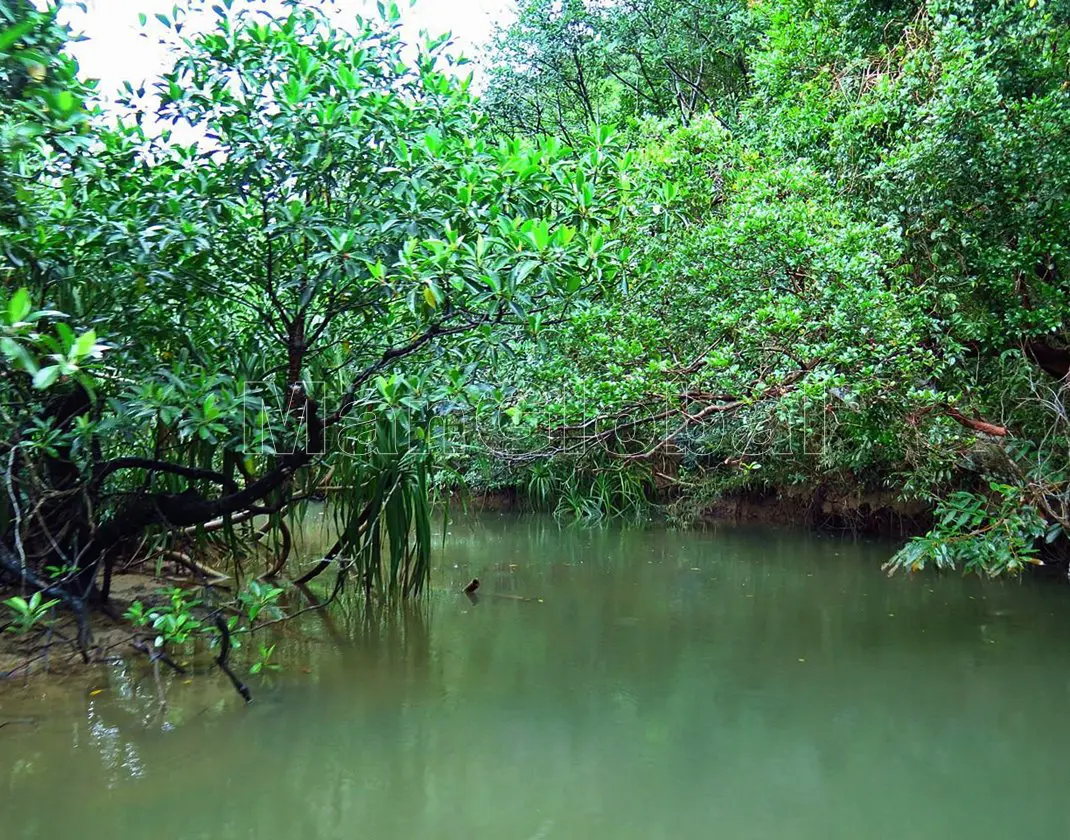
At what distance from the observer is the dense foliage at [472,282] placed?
306 centimetres

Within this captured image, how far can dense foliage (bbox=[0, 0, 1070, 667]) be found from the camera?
3.06 metres

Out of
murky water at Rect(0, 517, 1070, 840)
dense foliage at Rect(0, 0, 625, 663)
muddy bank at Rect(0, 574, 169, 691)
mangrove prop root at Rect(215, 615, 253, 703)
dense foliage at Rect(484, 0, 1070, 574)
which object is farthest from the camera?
dense foliage at Rect(484, 0, 1070, 574)

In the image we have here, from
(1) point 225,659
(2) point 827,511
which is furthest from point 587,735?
(2) point 827,511

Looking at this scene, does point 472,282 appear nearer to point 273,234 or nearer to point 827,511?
point 273,234

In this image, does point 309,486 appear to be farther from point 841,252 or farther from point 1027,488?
point 1027,488

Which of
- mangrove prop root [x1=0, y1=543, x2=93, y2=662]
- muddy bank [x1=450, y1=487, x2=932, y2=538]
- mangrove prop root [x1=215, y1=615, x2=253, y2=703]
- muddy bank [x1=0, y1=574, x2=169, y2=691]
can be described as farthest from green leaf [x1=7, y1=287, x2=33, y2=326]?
muddy bank [x1=450, y1=487, x2=932, y2=538]

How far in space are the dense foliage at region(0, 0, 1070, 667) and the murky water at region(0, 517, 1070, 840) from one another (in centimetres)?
49

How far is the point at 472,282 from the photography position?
298 cm

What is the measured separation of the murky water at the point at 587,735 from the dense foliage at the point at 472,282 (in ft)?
1.60

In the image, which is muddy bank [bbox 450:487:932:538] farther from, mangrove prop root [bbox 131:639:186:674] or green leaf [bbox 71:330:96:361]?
green leaf [bbox 71:330:96:361]

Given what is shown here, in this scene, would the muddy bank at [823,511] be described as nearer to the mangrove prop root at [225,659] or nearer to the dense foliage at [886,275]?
the dense foliage at [886,275]

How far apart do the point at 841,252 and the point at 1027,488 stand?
66.4 inches

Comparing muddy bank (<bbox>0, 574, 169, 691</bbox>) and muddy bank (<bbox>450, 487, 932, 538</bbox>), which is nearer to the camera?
muddy bank (<bbox>0, 574, 169, 691</bbox>)

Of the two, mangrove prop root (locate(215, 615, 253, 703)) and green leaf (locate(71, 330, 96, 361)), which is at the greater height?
green leaf (locate(71, 330, 96, 361))
